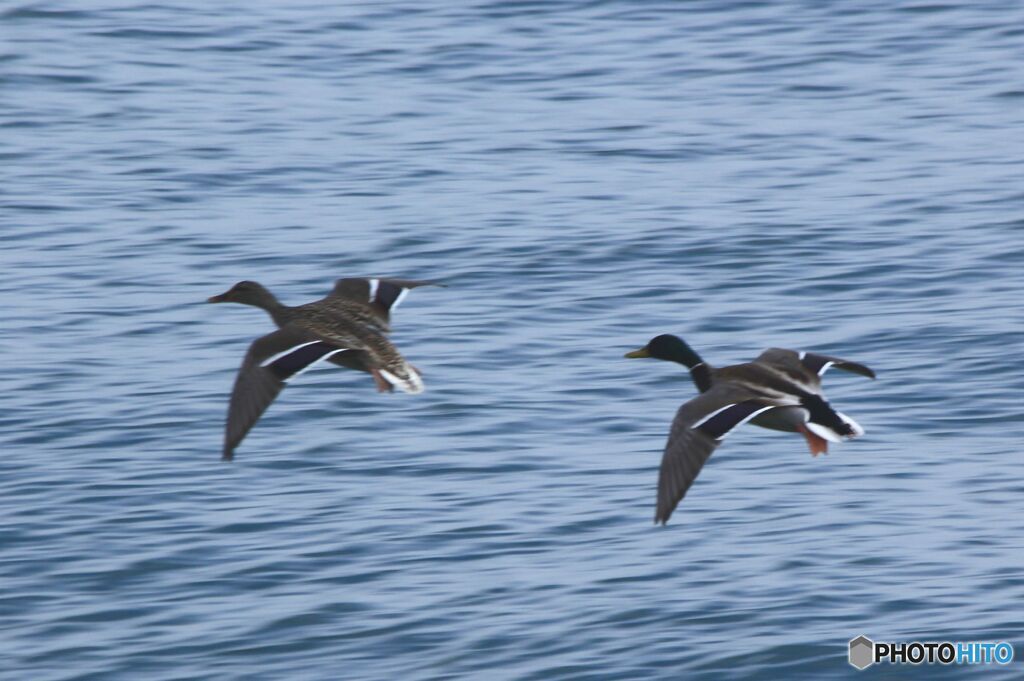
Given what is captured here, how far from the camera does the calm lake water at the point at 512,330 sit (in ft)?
31.2

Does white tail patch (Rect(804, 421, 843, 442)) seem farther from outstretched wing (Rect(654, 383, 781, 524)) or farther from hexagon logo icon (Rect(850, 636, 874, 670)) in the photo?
hexagon logo icon (Rect(850, 636, 874, 670))

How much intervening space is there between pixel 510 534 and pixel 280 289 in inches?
192

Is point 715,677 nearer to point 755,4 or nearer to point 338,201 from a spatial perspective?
point 338,201

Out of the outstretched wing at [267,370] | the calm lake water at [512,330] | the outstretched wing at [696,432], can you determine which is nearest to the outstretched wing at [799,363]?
the outstretched wing at [696,432]

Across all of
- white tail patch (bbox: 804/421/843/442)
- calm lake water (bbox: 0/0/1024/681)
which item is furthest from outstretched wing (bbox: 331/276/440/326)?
white tail patch (bbox: 804/421/843/442)

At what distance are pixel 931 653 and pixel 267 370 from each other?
10.3 feet

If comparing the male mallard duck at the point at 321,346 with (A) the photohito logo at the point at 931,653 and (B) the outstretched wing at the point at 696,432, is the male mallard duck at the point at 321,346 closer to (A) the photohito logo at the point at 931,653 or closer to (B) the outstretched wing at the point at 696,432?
(B) the outstretched wing at the point at 696,432

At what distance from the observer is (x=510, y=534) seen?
10.3 m

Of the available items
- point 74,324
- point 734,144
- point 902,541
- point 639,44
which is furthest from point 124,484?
point 639,44

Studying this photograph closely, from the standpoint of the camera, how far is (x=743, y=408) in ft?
28.0

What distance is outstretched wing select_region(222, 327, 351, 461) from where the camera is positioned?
8656 millimetres

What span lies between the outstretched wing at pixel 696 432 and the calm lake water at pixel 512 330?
3.69ft

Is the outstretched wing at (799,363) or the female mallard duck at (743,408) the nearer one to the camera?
the female mallard duck at (743,408)

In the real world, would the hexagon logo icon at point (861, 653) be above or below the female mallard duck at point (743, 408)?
below
